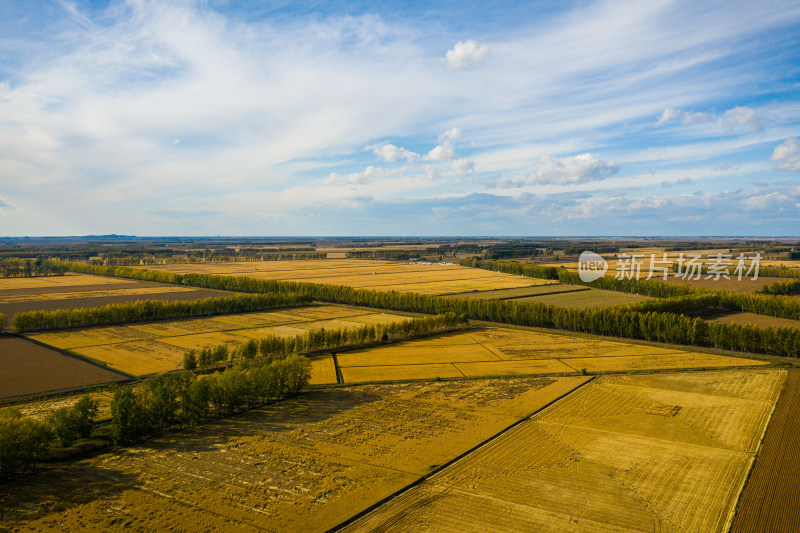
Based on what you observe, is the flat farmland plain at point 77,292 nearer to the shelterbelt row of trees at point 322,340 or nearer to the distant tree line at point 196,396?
the shelterbelt row of trees at point 322,340

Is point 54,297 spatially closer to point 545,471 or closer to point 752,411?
point 545,471

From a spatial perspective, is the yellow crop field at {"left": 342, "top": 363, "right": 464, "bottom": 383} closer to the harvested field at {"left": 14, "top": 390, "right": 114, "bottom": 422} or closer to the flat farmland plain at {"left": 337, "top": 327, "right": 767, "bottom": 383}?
the flat farmland plain at {"left": 337, "top": 327, "right": 767, "bottom": 383}

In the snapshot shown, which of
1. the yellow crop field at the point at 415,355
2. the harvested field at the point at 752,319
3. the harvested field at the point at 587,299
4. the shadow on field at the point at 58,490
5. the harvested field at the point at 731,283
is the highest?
the harvested field at the point at 731,283

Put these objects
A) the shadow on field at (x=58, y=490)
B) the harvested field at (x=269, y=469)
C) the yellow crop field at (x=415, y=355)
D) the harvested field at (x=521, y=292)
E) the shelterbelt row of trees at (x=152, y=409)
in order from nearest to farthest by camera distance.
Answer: the harvested field at (x=269, y=469) → the shadow on field at (x=58, y=490) → the shelterbelt row of trees at (x=152, y=409) → the yellow crop field at (x=415, y=355) → the harvested field at (x=521, y=292)

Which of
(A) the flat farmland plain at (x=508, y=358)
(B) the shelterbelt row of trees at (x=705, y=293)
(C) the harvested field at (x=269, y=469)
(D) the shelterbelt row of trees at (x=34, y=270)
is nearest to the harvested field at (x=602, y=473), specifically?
(C) the harvested field at (x=269, y=469)

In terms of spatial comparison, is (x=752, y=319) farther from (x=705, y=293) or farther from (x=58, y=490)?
(x=58, y=490)

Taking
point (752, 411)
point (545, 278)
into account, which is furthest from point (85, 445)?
point (545, 278)

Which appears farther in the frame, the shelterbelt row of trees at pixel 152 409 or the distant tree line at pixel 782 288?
the distant tree line at pixel 782 288

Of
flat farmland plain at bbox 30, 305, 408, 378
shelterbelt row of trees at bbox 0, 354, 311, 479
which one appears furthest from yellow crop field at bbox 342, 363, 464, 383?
shelterbelt row of trees at bbox 0, 354, 311, 479
